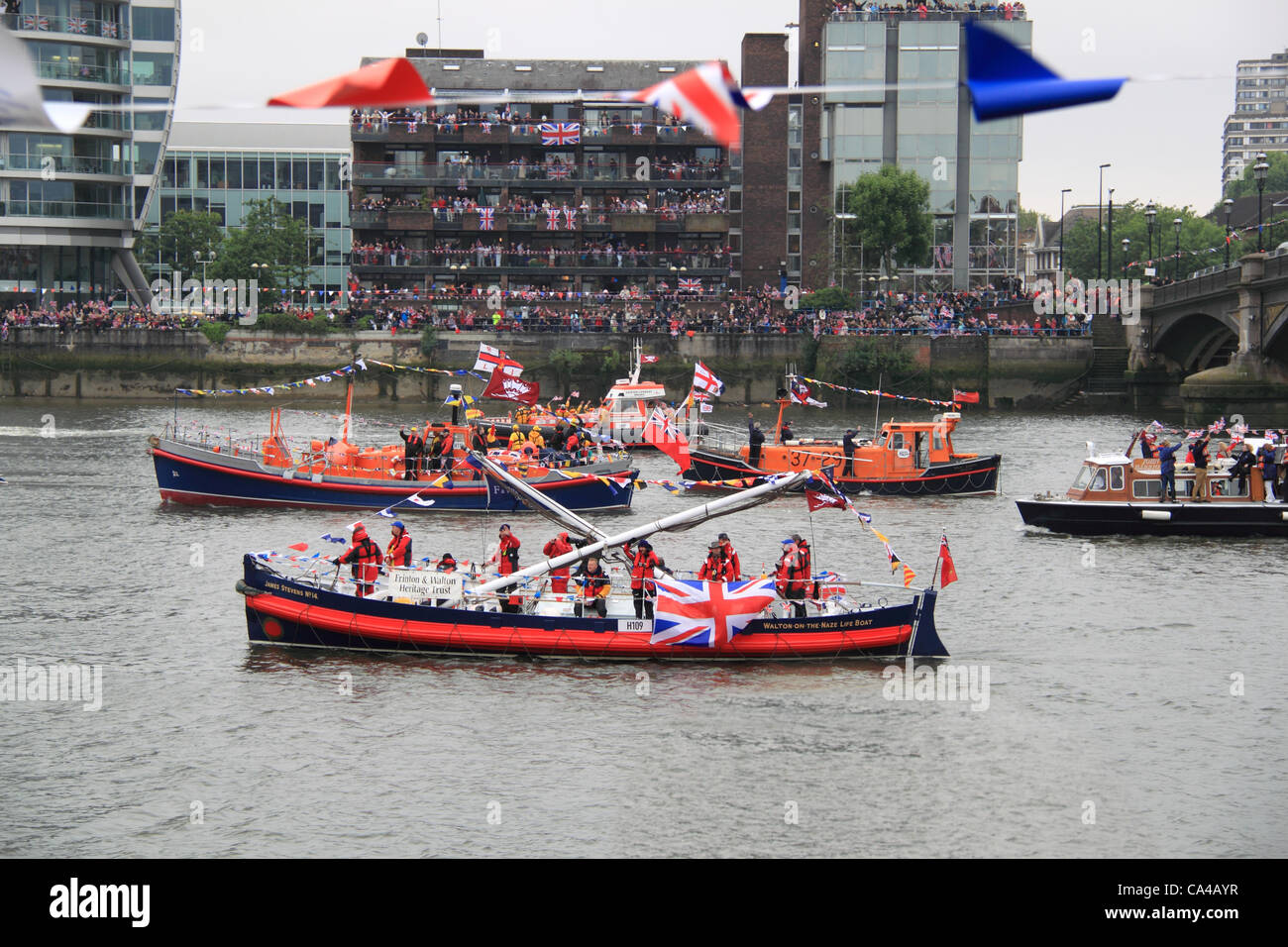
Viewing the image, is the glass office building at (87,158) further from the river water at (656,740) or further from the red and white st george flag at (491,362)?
the river water at (656,740)

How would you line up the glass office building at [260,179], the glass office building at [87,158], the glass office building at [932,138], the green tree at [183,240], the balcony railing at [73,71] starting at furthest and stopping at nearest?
the glass office building at [260,179] → the green tree at [183,240] → the glass office building at [932,138] → the glass office building at [87,158] → the balcony railing at [73,71]

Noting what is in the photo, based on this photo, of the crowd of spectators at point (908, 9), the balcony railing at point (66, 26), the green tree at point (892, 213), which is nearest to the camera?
the balcony railing at point (66, 26)

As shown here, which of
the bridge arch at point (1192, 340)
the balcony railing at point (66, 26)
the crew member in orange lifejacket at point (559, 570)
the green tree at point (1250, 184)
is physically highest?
the green tree at point (1250, 184)

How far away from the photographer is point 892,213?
9438cm

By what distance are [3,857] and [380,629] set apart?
931 centimetres

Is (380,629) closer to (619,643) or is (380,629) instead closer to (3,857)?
(619,643)

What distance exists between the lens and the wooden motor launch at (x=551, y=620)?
27.1m

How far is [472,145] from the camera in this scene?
318 ft

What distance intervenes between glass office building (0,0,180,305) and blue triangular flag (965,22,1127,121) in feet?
292

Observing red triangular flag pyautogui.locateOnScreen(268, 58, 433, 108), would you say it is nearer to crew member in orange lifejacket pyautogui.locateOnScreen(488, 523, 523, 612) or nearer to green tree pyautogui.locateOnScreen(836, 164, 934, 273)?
crew member in orange lifejacket pyautogui.locateOnScreen(488, 523, 523, 612)

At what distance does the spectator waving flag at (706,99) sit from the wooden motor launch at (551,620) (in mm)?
17317

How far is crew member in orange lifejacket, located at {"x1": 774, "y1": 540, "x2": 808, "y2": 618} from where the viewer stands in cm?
2758

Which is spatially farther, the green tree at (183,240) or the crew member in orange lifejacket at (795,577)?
the green tree at (183,240)

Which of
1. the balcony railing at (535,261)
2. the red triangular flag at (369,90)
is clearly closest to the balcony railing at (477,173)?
the balcony railing at (535,261)
